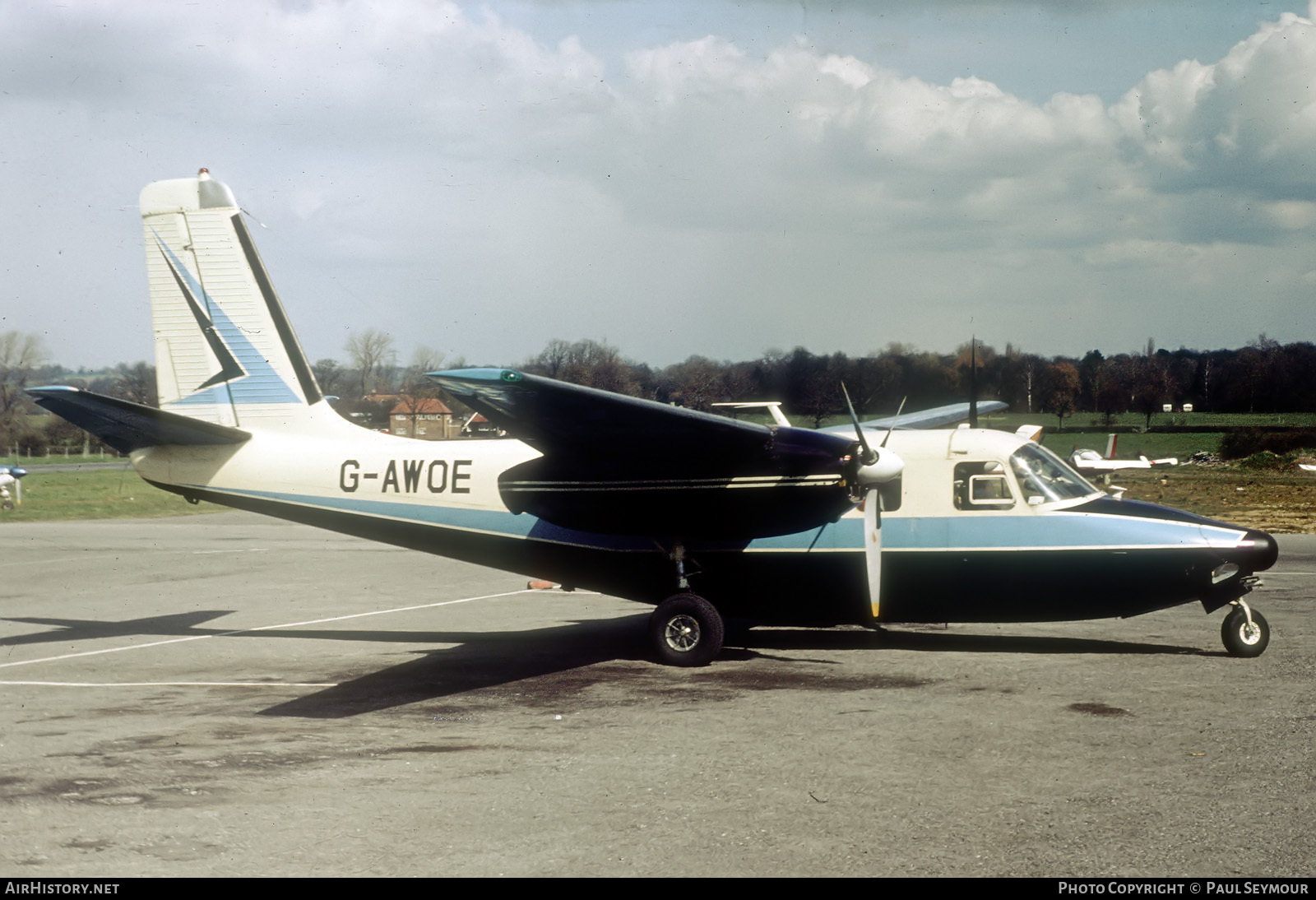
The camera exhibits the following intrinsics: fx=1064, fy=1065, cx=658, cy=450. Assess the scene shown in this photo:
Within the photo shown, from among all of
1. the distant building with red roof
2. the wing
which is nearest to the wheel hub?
the wing

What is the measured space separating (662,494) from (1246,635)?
24.9 feet

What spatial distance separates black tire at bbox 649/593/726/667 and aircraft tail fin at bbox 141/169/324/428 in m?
6.37

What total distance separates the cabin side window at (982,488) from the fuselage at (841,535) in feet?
0.05

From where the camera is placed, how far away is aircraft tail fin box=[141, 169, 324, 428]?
15805 millimetres

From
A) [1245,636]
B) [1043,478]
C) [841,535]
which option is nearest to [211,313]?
[841,535]

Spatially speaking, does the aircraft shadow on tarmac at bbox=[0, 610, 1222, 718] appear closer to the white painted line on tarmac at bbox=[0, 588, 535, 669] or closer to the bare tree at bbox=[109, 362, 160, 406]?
the white painted line on tarmac at bbox=[0, 588, 535, 669]

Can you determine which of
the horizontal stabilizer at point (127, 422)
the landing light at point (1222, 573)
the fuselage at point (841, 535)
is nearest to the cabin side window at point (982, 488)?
the fuselage at point (841, 535)

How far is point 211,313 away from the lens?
15.8 meters

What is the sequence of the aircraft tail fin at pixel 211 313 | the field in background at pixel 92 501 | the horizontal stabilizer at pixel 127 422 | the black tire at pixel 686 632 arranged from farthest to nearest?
the field in background at pixel 92 501, the aircraft tail fin at pixel 211 313, the black tire at pixel 686 632, the horizontal stabilizer at pixel 127 422

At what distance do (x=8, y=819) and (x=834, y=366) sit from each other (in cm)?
1909

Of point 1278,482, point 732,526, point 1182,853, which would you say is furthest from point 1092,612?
point 1278,482

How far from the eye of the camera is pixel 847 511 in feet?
46.1

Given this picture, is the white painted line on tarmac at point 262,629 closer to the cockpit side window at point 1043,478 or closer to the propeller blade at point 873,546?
the propeller blade at point 873,546

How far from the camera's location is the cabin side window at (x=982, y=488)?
1386 centimetres
